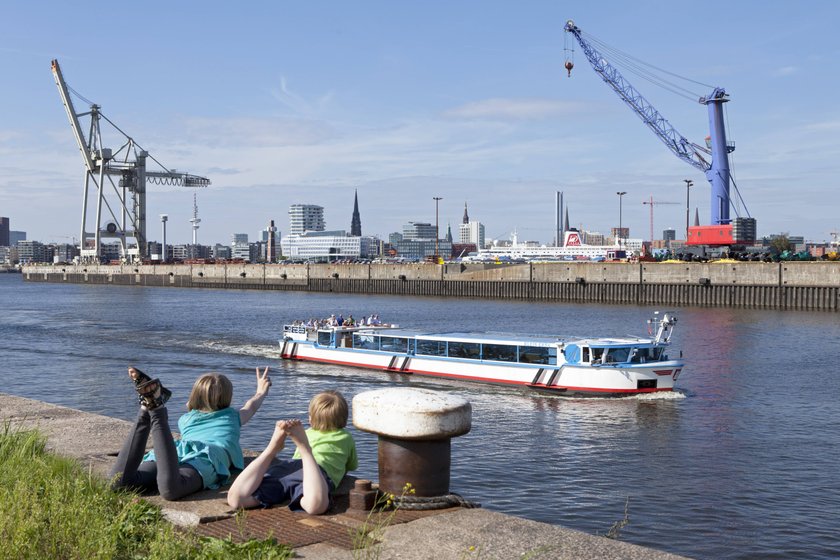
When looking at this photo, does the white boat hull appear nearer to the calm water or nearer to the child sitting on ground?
the calm water

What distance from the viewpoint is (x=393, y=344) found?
43281mm

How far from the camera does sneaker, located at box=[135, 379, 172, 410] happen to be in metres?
8.35

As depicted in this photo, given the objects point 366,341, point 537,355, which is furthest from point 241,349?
point 537,355

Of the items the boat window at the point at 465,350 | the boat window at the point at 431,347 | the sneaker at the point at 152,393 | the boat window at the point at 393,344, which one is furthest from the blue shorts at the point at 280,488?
the boat window at the point at 393,344

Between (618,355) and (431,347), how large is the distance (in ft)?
32.6

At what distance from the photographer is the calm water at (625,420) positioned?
1830cm

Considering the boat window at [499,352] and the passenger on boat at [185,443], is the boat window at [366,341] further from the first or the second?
the passenger on boat at [185,443]

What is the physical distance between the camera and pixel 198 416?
379 inches

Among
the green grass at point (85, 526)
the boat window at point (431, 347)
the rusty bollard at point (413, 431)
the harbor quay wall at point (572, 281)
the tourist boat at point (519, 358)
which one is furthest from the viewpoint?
the harbor quay wall at point (572, 281)

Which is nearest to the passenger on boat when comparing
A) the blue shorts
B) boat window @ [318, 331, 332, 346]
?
the blue shorts

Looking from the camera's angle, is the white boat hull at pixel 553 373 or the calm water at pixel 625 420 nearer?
the calm water at pixel 625 420

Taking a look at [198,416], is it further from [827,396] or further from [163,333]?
[163,333]

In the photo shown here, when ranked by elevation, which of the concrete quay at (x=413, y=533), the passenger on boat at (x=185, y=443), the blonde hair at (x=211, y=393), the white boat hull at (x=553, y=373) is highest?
the blonde hair at (x=211, y=393)

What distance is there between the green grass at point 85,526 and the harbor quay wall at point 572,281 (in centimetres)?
7860
